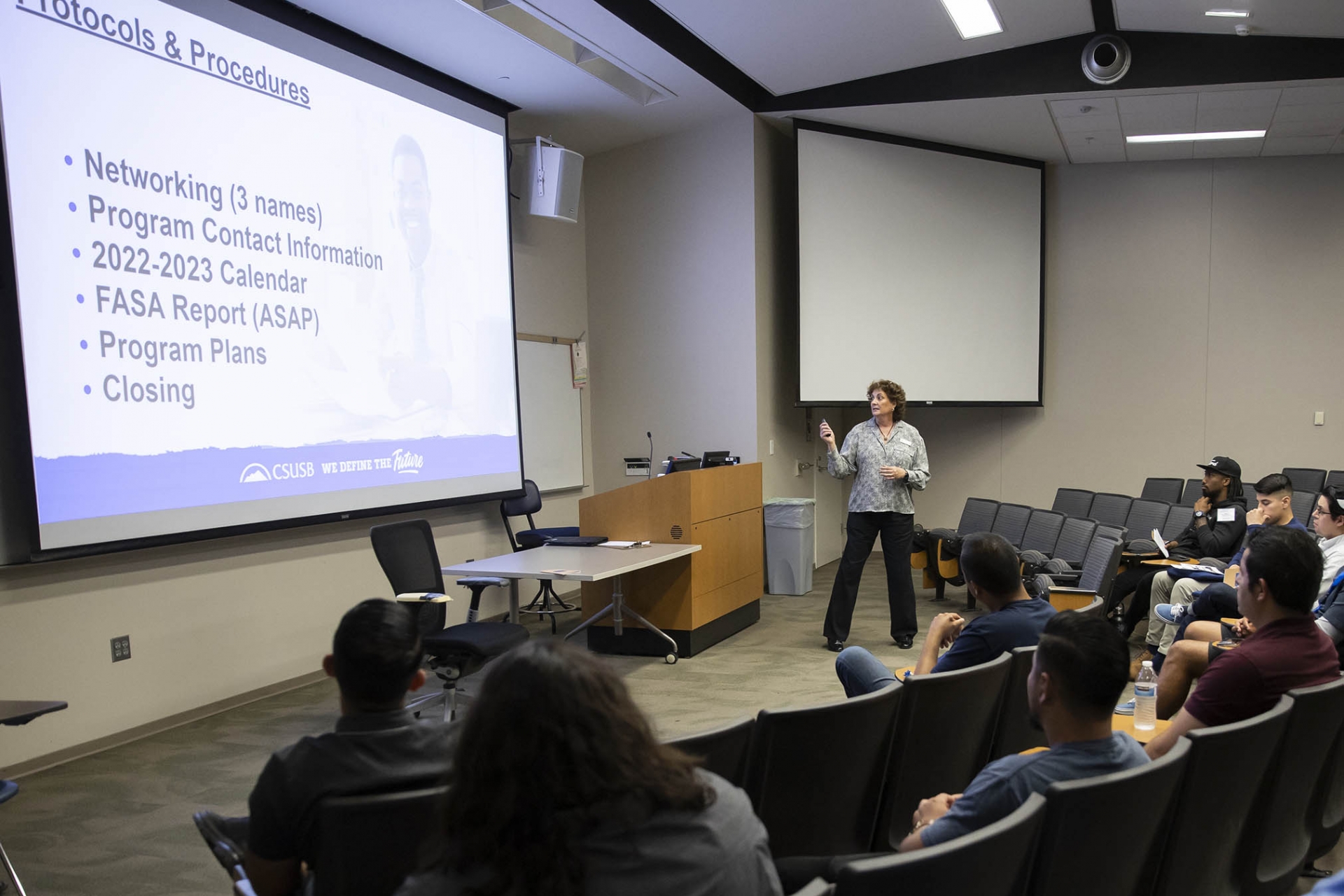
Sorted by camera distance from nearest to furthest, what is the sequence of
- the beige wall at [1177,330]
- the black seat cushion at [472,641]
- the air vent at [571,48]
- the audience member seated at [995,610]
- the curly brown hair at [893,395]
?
the audience member seated at [995,610] → the black seat cushion at [472,641] → the air vent at [571,48] → the curly brown hair at [893,395] → the beige wall at [1177,330]

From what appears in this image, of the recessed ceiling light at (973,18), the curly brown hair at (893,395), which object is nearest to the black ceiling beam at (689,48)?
the recessed ceiling light at (973,18)

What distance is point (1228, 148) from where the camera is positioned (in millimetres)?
8609

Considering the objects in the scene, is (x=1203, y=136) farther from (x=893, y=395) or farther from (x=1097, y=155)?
(x=893, y=395)

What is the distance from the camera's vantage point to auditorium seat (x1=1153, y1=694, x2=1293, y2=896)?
6.44 feet

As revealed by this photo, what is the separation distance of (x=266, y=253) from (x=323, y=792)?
396 cm

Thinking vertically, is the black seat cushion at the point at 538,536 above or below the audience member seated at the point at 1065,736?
below

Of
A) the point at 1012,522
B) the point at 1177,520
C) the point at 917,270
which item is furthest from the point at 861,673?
the point at 917,270

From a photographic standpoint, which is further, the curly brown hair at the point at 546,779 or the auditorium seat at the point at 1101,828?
the auditorium seat at the point at 1101,828

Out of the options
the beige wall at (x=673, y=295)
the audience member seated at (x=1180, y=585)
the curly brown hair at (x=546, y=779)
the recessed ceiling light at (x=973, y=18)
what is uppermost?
the recessed ceiling light at (x=973, y=18)

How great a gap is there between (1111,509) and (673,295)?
3.86 meters

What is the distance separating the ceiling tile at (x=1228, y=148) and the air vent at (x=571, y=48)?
492 cm

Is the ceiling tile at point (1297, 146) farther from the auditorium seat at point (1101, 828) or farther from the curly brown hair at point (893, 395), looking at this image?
the auditorium seat at point (1101, 828)

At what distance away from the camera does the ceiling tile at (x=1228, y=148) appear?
329 inches

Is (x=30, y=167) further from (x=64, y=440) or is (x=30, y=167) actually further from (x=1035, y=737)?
(x=1035, y=737)
